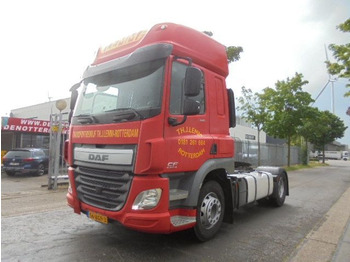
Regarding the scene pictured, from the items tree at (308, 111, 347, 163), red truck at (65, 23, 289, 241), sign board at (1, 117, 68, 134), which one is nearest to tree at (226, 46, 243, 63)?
red truck at (65, 23, 289, 241)

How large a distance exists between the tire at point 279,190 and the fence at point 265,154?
32.1 feet

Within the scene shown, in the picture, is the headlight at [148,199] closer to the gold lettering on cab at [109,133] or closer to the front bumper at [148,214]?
the front bumper at [148,214]

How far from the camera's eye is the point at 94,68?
475 cm

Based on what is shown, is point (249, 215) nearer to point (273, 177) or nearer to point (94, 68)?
point (273, 177)

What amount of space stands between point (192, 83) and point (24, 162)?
14.5 metres

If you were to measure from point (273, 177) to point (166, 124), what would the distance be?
462 cm

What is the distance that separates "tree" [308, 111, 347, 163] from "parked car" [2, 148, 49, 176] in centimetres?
2415

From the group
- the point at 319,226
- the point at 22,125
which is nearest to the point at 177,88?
the point at 319,226

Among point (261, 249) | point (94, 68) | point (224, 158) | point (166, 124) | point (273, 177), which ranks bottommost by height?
point (261, 249)

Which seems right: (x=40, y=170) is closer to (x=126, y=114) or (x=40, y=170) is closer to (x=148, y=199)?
(x=126, y=114)

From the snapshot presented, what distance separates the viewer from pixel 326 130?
3069 centimetres

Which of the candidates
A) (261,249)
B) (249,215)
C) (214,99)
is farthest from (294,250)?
(214,99)

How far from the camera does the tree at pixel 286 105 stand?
2165 cm

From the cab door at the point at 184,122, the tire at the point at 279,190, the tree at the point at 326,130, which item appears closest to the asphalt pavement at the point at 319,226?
the tire at the point at 279,190
